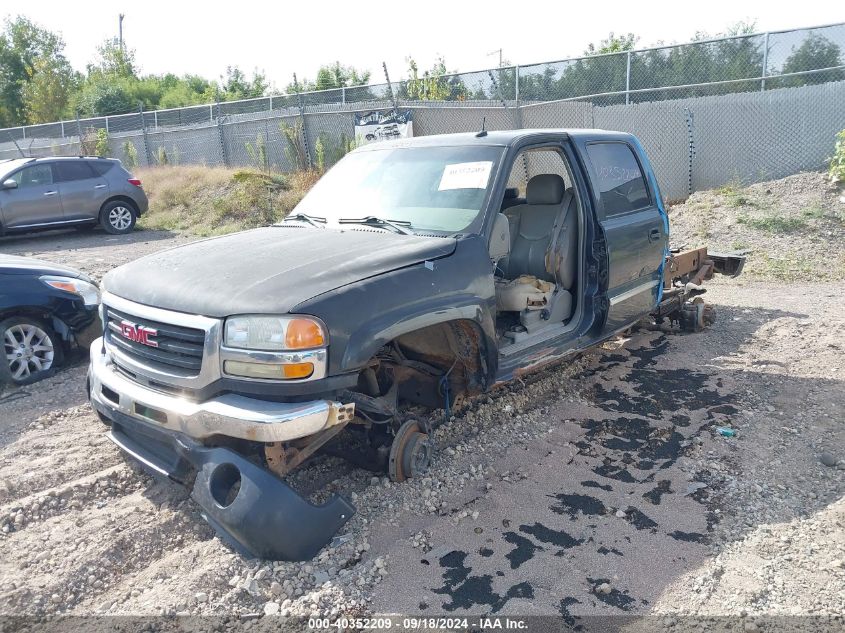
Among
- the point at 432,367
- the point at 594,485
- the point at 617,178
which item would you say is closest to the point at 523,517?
the point at 594,485

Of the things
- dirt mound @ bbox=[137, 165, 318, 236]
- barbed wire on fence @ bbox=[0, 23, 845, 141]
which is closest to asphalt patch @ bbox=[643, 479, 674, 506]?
barbed wire on fence @ bbox=[0, 23, 845, 141]

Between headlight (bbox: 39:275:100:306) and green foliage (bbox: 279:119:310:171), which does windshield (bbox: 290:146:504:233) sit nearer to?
headlight (bbox: 39:275:100:306)

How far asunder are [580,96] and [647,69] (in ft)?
4.80

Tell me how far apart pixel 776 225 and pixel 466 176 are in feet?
28.1

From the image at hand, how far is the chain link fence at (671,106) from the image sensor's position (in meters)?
13.0

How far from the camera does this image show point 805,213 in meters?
11.1

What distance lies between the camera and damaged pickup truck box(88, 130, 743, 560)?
123 inches

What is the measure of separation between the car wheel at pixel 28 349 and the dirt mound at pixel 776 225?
8.80 metres

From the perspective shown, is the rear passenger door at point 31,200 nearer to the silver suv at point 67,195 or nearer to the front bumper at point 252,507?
the silver suv at point 67,195

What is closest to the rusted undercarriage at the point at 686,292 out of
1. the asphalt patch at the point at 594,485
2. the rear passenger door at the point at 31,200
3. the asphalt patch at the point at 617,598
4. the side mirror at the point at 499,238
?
the side mirror at the point at 499,238

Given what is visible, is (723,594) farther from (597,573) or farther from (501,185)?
(501,185)

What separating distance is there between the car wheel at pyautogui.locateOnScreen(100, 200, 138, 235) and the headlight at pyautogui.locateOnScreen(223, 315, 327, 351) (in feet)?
41.9

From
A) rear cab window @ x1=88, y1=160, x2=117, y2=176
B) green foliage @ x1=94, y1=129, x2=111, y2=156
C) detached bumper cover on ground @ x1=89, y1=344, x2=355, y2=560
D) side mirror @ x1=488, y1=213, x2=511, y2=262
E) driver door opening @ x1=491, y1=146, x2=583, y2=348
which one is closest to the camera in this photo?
detached bumper cover on ground @ x1=89, y1=344, x2=355, y2=560

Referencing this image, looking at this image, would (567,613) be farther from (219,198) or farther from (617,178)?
(219,198)
